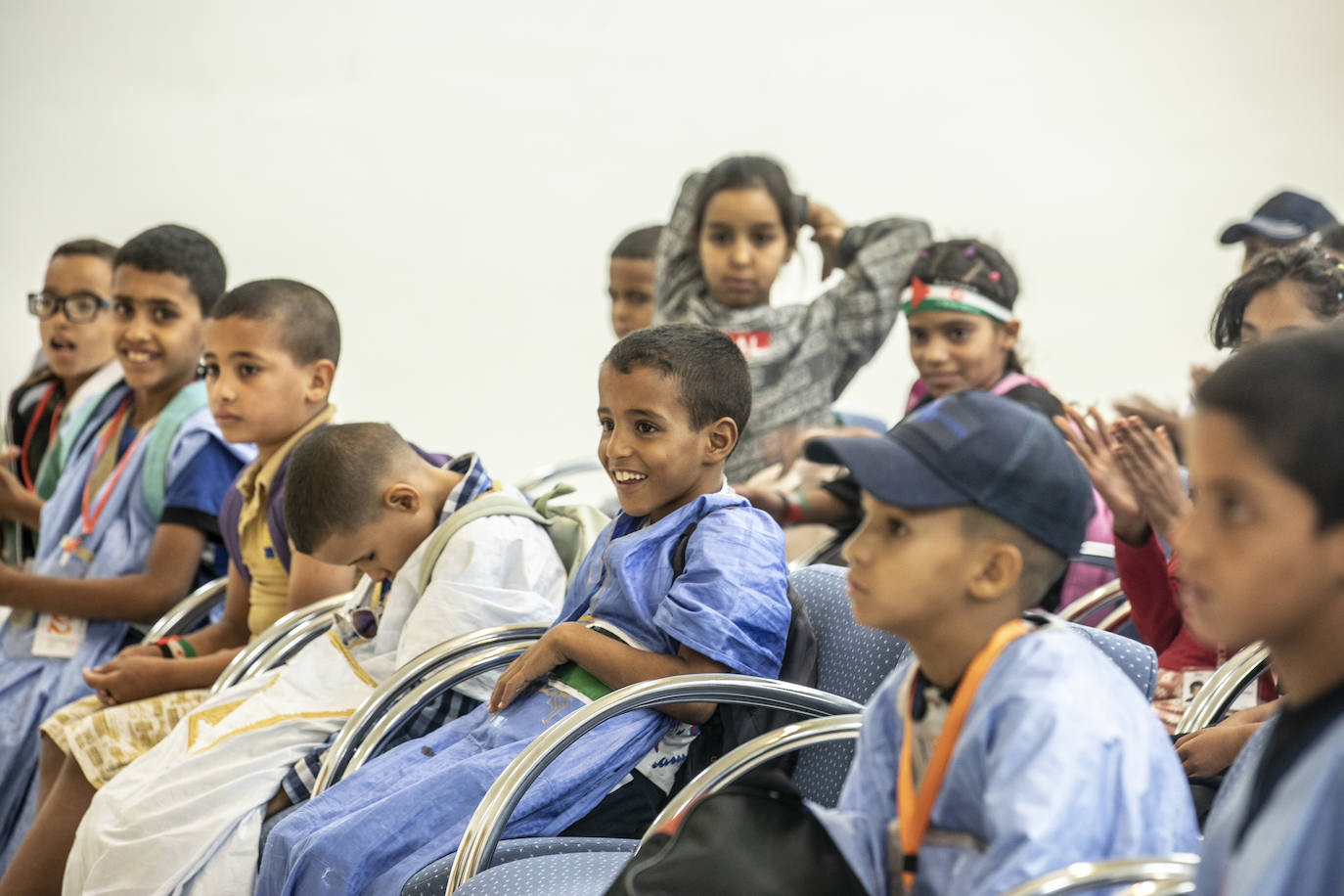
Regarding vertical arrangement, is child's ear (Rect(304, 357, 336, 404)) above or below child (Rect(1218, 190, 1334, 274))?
below

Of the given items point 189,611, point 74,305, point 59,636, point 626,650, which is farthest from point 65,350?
point 626,650

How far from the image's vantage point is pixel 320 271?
14.7 ft

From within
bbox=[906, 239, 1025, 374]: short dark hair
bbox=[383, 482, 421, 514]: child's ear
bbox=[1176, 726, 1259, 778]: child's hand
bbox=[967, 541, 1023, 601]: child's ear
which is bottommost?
bbox=[1176, 726, 1259, 778]: child's hand

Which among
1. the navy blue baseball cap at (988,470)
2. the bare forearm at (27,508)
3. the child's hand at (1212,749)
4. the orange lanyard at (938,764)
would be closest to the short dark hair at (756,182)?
the bare forearm at (27,508)

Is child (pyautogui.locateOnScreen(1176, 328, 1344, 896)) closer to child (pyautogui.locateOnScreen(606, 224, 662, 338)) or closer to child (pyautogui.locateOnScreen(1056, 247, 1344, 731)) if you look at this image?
child (pyautogui.locateOnScreen(1056, 247, 1344, 731))

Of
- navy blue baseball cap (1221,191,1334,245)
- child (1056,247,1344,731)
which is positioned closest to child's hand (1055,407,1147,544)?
child (1056,247,1344,731)

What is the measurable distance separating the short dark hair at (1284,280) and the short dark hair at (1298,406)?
1037 mm

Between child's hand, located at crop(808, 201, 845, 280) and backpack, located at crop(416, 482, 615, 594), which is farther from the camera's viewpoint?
child's hand, located at crop(808, 201, 845, 280)

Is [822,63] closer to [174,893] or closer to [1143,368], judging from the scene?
[1143,368]

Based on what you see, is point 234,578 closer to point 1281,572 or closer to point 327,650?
point 327,650

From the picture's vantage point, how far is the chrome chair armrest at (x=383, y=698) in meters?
1.77

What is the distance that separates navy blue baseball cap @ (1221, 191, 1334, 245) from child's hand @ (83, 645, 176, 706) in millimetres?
2135

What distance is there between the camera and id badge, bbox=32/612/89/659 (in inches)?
106

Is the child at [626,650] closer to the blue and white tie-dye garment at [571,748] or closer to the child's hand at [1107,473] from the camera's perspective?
the blue and white tie-dye garment at [571,748]
